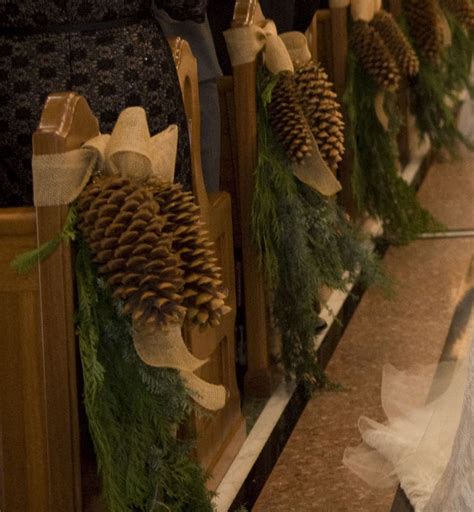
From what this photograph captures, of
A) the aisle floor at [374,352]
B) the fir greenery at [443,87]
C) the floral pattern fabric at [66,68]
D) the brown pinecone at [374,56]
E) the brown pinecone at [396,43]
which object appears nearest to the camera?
the floral pattern fabric at [66,68]

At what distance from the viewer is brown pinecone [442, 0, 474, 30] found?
18.5ft

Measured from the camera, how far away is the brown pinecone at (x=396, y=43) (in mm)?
4594

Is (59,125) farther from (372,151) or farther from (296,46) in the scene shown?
(372,151)

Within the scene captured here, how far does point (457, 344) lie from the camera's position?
3.99 meters

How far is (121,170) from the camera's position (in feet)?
7.16

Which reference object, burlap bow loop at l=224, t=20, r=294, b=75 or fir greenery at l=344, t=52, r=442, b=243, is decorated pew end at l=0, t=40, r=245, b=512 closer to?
burlap bow loop at l=224, t=20, r=294, b=75

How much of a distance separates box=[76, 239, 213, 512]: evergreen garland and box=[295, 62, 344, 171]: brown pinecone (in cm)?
132

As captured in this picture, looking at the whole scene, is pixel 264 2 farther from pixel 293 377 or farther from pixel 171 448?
pixel 171 448

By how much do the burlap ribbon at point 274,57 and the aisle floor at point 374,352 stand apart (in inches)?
23.7

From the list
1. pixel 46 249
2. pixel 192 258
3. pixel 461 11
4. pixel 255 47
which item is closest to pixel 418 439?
pixel 255 47

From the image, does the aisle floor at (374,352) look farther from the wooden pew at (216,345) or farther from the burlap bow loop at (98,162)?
the burlap bow loop at (98,162)

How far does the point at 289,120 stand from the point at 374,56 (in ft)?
3.89

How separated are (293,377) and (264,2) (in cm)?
110

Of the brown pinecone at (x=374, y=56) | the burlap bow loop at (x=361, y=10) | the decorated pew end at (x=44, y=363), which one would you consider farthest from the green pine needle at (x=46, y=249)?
the burlap bow loop at (x=361, y=10)
